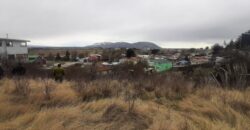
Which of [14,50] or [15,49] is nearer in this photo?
[14,50]

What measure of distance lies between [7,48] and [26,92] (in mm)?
48339

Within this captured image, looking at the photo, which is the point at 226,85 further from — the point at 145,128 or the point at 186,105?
the point at 145,128

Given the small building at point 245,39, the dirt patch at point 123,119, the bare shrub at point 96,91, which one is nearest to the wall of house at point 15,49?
the small building at point 245,39

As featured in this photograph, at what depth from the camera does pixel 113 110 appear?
636 cm

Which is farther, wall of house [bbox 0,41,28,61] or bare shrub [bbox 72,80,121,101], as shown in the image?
wall of house [bbox 0,41,28,61]


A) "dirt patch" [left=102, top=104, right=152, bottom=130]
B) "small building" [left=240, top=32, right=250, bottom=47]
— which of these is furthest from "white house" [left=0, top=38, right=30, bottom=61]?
"dirt patch" [left=102, top=104, right=152, bottom=130]

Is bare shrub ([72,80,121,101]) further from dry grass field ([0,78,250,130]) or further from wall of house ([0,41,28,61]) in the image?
wall of house ([0,41,28,61])

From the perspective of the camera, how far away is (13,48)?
55094mm

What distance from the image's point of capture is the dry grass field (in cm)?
549

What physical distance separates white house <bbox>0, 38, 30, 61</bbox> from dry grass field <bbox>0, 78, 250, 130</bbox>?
4445 centimetres

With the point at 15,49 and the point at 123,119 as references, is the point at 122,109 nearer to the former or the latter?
the point at 123,119

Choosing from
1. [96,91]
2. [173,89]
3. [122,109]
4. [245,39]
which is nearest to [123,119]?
[122,109]

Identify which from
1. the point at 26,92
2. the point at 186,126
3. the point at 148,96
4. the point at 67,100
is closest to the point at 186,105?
the point at 148,96

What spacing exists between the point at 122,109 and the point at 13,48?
52243mm
